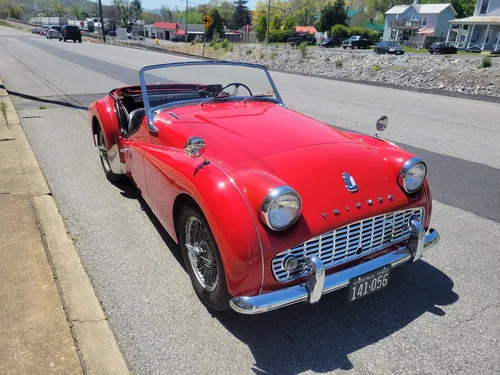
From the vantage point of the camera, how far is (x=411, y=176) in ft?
8.60

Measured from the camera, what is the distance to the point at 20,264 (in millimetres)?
2963

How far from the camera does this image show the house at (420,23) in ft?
179

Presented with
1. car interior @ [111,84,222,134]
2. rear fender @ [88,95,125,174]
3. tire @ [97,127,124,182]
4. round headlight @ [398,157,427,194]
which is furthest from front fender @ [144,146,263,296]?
tire @ [97,127,124,182]

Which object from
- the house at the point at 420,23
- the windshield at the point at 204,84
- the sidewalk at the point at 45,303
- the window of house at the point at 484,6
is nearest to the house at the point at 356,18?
the house at the point at 420,23

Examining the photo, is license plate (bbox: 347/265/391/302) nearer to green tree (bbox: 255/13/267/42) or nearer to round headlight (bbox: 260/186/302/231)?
round headlight (bbox: 260/186/302/231)

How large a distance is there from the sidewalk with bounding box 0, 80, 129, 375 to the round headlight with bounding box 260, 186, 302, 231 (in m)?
1.15

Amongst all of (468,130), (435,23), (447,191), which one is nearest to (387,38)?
(435,23)

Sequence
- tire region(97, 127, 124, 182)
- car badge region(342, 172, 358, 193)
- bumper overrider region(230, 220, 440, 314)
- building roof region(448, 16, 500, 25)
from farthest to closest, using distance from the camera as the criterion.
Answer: building roof region(448, 16, 500, 25), tire region(97, 127, 124, 182), car badge region(342, 172, 358, 193), bumper overrider region(230, 220, 440, 314)

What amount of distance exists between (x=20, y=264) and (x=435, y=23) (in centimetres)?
6361

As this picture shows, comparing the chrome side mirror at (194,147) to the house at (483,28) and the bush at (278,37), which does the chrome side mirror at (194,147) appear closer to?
the house at (483,28)

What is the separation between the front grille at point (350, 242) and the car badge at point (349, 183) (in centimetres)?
21

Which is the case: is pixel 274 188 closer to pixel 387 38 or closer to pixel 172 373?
pixel 172 373

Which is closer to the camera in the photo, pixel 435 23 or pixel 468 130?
pixel 468 130

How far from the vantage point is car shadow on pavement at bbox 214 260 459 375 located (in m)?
2.25
